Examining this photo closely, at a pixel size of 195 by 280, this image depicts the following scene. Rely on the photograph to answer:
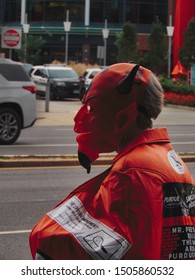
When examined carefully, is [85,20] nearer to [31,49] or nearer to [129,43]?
[31,49]

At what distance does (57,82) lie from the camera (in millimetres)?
34750

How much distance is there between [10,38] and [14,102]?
8.05 metres

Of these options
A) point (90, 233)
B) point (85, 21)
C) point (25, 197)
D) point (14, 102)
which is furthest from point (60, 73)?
point (90, 233)

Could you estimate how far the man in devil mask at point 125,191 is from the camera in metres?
1.96

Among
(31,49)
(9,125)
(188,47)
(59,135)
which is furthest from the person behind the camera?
(31,49)

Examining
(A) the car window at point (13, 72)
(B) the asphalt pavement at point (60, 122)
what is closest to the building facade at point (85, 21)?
(B) the asphalt pavement at point (60, 122)

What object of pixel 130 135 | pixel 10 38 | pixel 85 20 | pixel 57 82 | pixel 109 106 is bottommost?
pixel 57 82

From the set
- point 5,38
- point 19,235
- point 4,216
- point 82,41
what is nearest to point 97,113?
point 19,235

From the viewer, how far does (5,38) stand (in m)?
21.6

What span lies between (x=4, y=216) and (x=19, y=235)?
38.1 inches

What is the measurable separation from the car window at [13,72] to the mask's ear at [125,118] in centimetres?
1240
